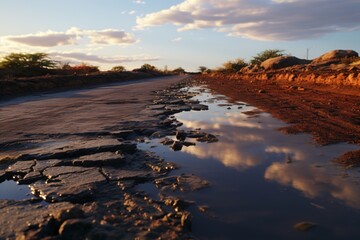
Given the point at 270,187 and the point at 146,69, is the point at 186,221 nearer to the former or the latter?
the point at 270,187

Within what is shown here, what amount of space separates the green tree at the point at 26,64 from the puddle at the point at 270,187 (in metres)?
19.0

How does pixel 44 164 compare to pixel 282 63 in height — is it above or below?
below

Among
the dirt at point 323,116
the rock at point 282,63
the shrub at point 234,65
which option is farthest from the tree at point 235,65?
the dirt at point 323,116

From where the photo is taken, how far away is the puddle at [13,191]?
8.73 ft

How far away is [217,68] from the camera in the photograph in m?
38.5

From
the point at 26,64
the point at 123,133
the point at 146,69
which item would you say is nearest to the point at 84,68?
the point at 26,64

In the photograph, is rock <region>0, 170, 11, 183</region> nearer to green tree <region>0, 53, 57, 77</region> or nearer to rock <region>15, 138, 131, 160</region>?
rock <region>15, 138, 131, 160</region>

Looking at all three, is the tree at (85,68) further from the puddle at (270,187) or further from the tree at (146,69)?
the puddle at (270,187)

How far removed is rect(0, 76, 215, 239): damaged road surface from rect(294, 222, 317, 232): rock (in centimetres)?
60

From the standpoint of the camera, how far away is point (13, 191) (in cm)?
280

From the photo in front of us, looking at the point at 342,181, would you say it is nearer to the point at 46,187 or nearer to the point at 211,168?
the point at 211,168

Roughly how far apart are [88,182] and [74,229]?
2.98ft

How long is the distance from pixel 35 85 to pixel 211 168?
14.0m

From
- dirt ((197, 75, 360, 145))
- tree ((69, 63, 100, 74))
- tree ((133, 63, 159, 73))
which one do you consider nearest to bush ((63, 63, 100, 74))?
tree ((69, 63, 100, 74))
